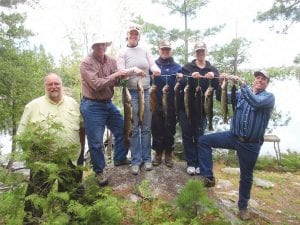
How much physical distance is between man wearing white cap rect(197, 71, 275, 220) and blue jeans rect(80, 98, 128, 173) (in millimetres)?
1523

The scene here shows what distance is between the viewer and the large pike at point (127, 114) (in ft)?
20.6

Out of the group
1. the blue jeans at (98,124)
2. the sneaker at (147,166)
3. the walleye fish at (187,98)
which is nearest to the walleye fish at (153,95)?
the walleye fish at (187,98)

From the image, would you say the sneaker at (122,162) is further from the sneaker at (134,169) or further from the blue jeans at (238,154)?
the blue jeans at (238,154)

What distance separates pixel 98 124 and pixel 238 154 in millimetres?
2493

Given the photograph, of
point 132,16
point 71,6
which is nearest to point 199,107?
point 132,16

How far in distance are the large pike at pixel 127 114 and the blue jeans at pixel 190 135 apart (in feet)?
3.52

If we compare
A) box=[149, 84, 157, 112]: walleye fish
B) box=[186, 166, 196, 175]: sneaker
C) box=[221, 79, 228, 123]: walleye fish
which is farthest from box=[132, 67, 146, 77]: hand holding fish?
box=[186, 166, 196, 175]: sneaker

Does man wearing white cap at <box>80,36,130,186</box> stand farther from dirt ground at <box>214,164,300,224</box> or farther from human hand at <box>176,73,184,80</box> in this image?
dirt ground at <box>214,164,300,224</box>

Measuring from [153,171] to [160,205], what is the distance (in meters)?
1.40

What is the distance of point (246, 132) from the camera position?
6449 millimetres

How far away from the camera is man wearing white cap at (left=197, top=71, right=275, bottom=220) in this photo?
20.6ft

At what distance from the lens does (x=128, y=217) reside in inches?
239

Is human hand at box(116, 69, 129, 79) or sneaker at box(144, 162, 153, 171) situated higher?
human hand at box(116, 69, 129, 79)

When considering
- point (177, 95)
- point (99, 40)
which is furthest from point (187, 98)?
point (99, 40)
